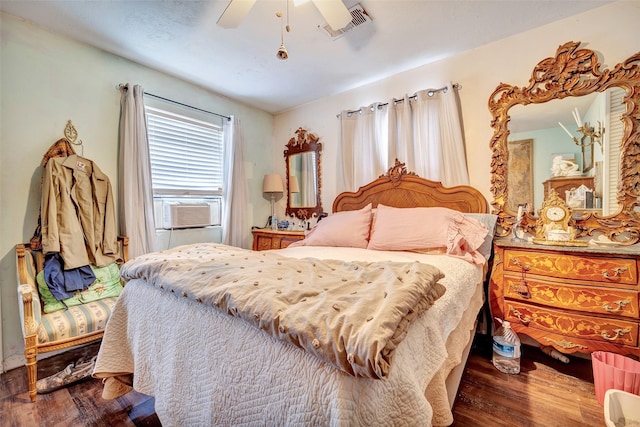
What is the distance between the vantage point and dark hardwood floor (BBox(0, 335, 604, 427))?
4.62 ft

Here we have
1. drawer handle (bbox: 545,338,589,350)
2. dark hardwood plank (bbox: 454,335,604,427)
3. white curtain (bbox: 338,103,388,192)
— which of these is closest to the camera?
dark hardwood plank (bbox: 454,335,604,427)

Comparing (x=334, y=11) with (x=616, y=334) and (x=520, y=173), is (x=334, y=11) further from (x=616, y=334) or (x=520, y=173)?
(x=616, y=334)

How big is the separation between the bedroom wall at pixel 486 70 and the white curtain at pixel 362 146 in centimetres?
17

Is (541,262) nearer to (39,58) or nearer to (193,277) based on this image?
(193,277)

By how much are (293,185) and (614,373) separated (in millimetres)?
3177

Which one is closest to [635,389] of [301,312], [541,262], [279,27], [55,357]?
[541,262]

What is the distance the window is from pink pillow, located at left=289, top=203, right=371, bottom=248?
1.34 metres

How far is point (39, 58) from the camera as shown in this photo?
2.05 metres

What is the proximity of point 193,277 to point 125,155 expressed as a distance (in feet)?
6.28

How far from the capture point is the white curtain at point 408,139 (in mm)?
2443

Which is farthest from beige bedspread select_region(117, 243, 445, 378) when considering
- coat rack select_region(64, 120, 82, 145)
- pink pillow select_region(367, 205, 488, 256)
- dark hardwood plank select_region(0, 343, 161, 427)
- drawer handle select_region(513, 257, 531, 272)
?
coat rack select_region(64, 120, 82, 145)

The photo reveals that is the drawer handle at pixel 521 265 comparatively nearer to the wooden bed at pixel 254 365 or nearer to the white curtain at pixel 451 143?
the wooden bed at pixel 254 365

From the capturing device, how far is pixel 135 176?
97.3 inches

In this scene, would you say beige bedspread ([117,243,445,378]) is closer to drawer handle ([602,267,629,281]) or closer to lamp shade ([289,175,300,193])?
drawer handle ([602,267,629,281])
